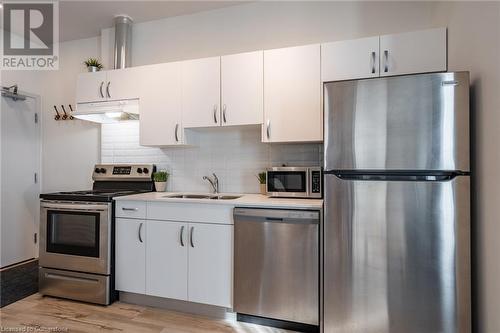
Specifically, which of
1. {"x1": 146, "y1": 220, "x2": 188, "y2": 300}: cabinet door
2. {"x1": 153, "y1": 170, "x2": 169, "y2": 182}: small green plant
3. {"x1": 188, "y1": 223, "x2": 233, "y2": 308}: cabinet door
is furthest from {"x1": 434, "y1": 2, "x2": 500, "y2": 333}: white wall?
{"x1": 153, "y1": 170, "x2": 169, "y2": 182}: small green plant

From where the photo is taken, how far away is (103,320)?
2.16m

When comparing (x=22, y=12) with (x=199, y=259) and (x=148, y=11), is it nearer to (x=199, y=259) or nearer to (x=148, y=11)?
(x=148, y=11)

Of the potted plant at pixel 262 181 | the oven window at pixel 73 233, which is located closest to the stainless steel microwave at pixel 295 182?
the potted plant at pixel 262 181

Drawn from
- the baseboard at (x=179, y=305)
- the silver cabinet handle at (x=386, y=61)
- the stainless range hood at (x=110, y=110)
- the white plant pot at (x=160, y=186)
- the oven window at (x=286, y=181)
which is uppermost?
the silver cabinet handle at (x=386, y=61)

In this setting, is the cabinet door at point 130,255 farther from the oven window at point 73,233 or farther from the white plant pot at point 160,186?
the white plant pot at point 160,186

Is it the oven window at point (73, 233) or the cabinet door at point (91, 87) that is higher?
the cabinet door at point (91, 87)

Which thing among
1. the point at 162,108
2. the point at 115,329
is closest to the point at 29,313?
the point at 115,329

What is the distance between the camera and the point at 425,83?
1598mm

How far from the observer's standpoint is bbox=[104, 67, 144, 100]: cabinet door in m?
2.75

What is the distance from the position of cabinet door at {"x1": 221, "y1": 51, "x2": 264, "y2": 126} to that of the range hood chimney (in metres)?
1.22

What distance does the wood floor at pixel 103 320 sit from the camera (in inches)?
80.4

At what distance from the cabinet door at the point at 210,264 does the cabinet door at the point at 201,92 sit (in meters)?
0.95

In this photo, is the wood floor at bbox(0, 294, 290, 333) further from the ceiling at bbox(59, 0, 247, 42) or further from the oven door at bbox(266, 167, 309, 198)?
the ceiling at bbox(59, 0, 247, 42)

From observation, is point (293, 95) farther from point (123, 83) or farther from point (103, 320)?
point (103, 320)
